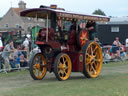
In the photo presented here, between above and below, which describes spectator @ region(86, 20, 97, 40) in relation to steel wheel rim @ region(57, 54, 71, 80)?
above

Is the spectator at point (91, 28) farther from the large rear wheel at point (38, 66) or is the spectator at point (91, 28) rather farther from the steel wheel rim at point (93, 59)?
the large rear wheel at point (38, 66)

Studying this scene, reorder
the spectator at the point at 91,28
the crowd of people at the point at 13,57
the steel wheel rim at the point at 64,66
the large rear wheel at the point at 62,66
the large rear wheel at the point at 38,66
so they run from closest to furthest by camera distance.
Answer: the large rear wheel at the point at 62,66 → the steel wheel rim at the point at 64,66 → the large rear wheel at the point at 38,66 → the spectator at the point at 91,28 → the crowd of people at the point at 13,57

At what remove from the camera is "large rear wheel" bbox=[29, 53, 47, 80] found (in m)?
11.6

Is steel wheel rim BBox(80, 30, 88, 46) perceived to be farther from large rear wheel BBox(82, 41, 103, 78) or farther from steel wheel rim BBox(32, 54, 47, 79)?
steel wheel rim BBox(32, 54, 47, 79)

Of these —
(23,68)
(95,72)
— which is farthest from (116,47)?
(95,72)

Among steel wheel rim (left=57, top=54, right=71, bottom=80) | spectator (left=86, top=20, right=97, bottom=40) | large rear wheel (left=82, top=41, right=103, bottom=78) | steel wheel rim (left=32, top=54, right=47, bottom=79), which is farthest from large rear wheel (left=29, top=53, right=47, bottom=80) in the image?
spectator (left=86, top=20, right=97, bottom=40)

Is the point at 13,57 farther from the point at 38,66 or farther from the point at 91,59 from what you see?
the point at 91,59

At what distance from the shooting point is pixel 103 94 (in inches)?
341

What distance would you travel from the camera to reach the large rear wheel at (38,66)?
11.6 meters

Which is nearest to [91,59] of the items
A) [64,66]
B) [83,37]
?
[83,37]

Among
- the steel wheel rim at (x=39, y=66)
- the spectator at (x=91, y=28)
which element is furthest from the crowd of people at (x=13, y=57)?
the spectator at (x=91, y=28)

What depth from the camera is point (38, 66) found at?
11.8 metres

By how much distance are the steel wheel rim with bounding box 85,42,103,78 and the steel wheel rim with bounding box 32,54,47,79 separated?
4.97 feet

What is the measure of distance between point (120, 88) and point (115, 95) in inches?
45.7
